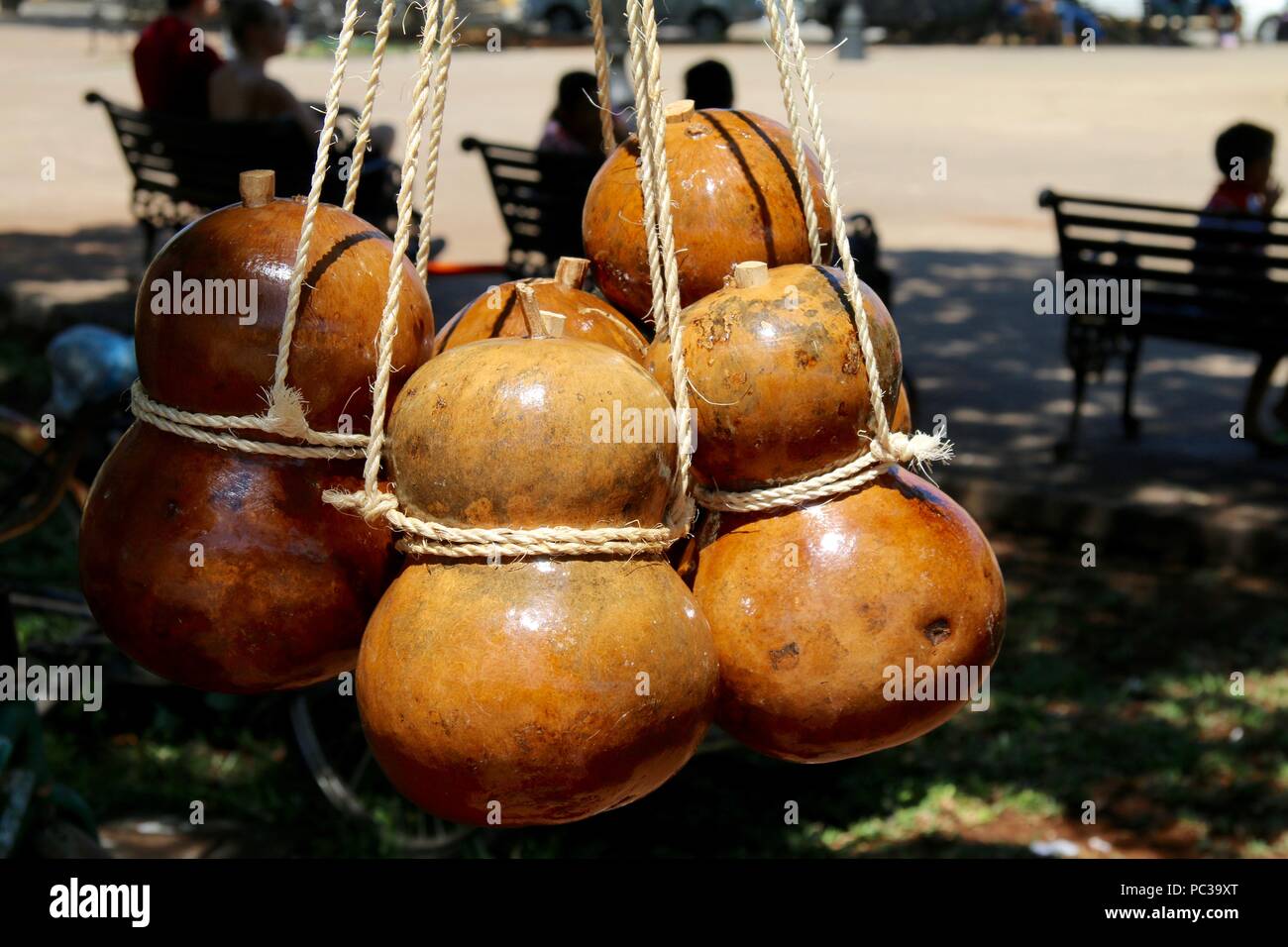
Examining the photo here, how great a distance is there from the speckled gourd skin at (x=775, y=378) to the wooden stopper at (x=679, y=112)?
34 centimetres

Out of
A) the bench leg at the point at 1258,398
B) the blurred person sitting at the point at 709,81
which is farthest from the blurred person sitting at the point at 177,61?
the bench leg at the point at 1258,398

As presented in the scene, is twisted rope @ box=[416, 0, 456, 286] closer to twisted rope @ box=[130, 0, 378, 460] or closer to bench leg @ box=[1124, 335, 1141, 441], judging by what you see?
twisted rope @ box=[130, 0, 378, 460]

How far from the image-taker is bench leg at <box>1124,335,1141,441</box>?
287 inches

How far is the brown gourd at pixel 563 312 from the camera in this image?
1.89 m

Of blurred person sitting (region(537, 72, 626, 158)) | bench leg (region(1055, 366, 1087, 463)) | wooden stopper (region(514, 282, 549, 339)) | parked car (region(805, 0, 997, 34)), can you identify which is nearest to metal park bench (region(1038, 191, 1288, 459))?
bench leg (region(1055, 366, 1087, 463))

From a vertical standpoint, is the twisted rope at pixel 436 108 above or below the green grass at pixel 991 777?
above

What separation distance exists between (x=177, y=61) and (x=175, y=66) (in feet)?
0.10

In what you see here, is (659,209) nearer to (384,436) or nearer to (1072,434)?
(384,436)

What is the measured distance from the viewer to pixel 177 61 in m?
8.16

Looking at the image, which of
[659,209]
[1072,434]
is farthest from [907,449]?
[1072,434]

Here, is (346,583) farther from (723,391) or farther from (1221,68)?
(1221,68)

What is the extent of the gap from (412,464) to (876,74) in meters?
24.5

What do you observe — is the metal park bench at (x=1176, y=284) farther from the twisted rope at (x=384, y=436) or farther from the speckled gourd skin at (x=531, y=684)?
the speckled gourd skin at (x=531, y=684)

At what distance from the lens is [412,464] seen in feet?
5.40
